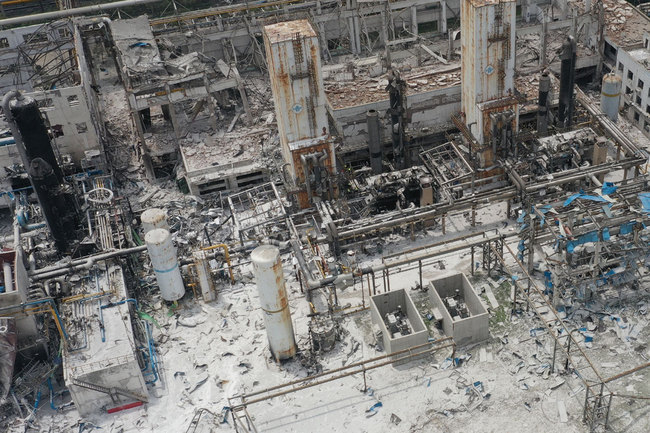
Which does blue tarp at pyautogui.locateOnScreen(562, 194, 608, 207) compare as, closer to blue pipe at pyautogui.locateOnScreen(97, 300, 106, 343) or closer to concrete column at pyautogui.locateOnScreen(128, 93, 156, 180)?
blue pipe at pyautogui.locateOnScreen(97, 300, 106, 343)

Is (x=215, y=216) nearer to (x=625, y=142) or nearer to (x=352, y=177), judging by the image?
(x=352, y=177)

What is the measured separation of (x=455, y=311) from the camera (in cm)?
3017

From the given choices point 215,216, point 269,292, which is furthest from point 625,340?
point 215,216

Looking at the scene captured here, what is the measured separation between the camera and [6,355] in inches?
1114

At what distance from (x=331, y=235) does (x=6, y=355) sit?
13.8 meters

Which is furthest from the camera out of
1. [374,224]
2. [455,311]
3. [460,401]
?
[374,224]

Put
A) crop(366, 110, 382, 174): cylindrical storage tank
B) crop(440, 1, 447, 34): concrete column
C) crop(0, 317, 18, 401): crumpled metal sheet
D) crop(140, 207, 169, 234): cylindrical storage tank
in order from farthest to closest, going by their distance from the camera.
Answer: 1. crop(440, 1, 447, 34): concrete column
2. crop(366, 110, 382, 174): cylindrical storage tank
3. crop(140, 207, 169, 234): cylindrical storage tank
4. crop(0, 317, 18, 401): crumpled metal sheet

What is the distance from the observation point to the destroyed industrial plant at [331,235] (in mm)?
27781

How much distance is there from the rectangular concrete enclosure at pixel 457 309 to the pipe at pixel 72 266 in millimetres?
12530

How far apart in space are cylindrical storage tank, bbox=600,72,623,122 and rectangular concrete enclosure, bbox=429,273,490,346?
15.2 meters

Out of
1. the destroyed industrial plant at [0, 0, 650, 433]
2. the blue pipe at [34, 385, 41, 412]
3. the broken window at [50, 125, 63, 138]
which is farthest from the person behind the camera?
the broken window at [50, 125, 63, 138]

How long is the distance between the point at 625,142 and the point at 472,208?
8320mm

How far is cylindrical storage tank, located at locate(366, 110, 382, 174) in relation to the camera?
3612 centimetres

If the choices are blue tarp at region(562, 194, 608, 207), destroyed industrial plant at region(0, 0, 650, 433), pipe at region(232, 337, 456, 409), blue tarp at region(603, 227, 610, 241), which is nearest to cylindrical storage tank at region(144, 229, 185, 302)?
destroyed industrial plant at region(0, 0, 650, 433)
